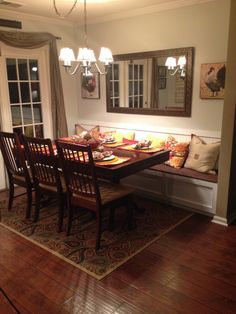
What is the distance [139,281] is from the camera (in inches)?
89.3

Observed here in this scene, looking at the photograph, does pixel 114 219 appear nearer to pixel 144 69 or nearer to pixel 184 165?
pixel 184 165

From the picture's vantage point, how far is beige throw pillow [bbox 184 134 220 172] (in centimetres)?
341

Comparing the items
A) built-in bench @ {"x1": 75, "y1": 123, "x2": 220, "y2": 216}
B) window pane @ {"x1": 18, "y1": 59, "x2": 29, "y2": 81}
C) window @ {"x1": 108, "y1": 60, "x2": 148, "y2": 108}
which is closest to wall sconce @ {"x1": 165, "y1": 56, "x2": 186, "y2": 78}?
window @ {"x1": 108, "y1": 60, "x2": 148, "y2": 108}

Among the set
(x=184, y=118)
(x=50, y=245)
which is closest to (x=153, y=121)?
(x=184, y=118)

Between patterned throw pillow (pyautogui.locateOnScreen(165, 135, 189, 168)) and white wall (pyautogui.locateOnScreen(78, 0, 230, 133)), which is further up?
white wall (pyautogui.locateOnScreen(78, 0, 230, 133))

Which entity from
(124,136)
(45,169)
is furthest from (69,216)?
(124,136)

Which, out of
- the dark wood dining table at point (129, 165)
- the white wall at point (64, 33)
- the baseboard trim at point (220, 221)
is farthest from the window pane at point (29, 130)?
the baseboard trim at point (220, 221)

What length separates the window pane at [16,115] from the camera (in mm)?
4316

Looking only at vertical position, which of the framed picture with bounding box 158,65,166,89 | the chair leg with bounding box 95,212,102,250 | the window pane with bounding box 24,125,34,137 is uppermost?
the framed picture with bounding box 158,65,166,89

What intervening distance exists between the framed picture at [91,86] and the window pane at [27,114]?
1027mm

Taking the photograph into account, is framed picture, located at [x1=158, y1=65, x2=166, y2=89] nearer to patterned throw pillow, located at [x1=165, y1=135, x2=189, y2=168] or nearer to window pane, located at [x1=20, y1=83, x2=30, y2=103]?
patterned throw pillow, located at [x1=165, y1=135, x2=189, y2=168]

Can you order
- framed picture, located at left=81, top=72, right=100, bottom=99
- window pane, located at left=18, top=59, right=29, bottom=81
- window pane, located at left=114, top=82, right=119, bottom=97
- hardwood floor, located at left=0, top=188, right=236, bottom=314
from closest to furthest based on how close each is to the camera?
hardwood floor, located at left=0, top=188, right=236, bottom=314
window pane, located at left=18, top=59, right=29, bottom=81
window pane, located at left=114, top=82, right=119, bottom=97
framed picture, located at left=81, top=72, right=100, bottom=99

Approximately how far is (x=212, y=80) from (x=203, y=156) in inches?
36.9

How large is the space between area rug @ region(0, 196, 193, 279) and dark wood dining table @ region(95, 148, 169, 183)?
1.95ft
